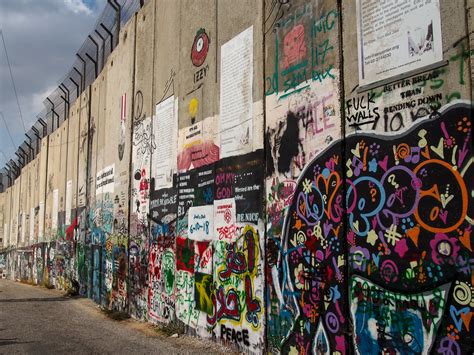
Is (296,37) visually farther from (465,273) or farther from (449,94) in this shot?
(465,273)

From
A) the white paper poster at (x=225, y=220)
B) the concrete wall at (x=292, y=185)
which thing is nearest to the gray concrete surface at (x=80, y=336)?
the concrete wall at (x=292, y=185)

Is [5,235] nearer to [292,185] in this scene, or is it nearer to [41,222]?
[41,222]

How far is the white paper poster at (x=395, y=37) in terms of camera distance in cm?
437

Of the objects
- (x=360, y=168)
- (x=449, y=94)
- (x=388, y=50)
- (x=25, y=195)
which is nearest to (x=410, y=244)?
(x=360, y=168)

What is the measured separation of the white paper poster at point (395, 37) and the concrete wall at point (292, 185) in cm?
11

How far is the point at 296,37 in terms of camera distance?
6328mm

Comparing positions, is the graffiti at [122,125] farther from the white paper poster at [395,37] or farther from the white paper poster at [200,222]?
the white paper poster at [395,37]

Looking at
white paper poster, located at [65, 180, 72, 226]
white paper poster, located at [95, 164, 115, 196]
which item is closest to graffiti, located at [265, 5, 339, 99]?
white paper poster, located at [95, 164, 115, 196]

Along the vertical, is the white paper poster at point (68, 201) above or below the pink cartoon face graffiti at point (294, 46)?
below

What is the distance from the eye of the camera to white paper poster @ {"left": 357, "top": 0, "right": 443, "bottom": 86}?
437 centimetres

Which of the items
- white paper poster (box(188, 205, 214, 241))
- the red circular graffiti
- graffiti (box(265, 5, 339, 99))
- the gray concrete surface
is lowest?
the gray concrete surface

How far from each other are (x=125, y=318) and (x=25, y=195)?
26.3 meters

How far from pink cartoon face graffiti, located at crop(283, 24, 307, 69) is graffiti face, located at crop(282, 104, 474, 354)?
144 cm

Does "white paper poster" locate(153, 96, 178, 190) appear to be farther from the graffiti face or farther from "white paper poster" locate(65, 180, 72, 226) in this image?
"white paper poster" locate(65, 180, 72, 226)
